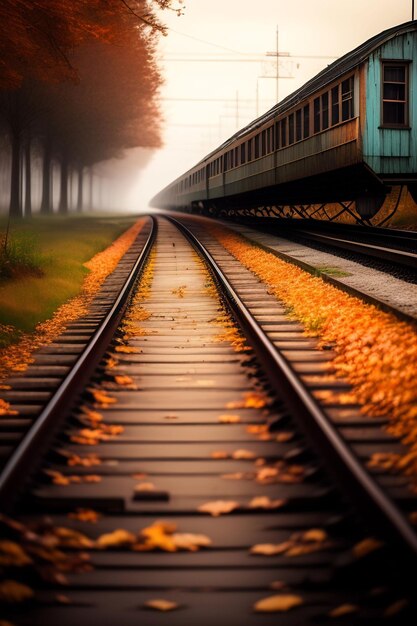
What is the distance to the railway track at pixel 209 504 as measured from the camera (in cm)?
274

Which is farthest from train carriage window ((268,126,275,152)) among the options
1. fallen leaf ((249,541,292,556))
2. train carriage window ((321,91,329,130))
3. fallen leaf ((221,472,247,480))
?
fallen leaf ((249,541,292,556))

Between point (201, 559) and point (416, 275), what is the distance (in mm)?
9165

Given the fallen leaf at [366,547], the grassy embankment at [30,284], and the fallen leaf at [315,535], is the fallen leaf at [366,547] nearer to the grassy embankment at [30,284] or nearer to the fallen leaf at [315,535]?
the fallen leaf at [315,535]

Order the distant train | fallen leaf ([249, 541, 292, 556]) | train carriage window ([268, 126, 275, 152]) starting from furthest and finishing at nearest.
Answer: train carriage window ([268, 126, 275, 152]), the distant train, fallen leaf ([249, 541, 292, 556])

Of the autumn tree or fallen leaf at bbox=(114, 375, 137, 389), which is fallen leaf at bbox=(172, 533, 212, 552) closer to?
fallen leaf at bbox=(114, 375, 137, 389)

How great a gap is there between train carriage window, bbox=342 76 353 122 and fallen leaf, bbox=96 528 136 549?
47.6ft

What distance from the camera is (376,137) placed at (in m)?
15.6

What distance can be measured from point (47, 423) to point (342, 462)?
198 cm

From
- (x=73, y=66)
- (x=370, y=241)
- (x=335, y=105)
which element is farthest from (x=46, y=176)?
(x=370, y=241)

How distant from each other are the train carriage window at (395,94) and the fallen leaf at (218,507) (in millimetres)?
13836

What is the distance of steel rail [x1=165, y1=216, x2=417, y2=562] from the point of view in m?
2.90

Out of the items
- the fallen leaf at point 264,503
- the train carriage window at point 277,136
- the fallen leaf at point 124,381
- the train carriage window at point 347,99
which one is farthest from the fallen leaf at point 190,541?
the train carriage window at point 277,136

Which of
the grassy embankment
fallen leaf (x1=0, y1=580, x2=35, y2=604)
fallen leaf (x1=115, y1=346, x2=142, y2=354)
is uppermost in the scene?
the grassy embankment

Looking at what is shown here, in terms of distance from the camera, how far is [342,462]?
11.9 ft
